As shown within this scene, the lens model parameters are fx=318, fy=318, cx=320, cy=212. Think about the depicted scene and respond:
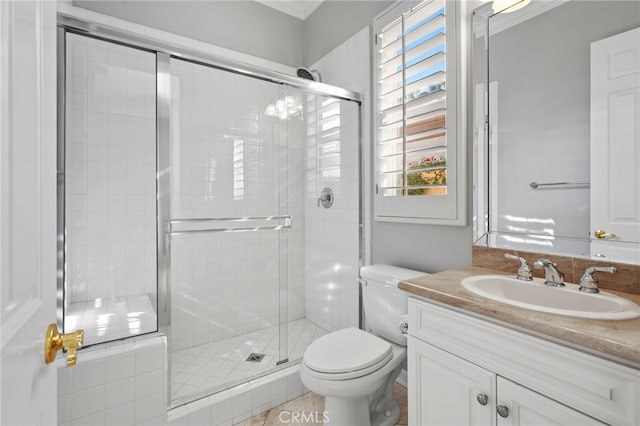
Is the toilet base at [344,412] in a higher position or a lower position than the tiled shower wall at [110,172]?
lower

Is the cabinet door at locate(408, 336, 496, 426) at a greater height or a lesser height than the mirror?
lesser

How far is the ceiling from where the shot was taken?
2634mm

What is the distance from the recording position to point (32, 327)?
0.46 m

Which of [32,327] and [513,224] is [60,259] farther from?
[513,224]

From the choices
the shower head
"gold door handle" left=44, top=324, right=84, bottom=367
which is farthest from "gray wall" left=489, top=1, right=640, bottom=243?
"gold door handle" left=44, top=324, right=84, bottom=367

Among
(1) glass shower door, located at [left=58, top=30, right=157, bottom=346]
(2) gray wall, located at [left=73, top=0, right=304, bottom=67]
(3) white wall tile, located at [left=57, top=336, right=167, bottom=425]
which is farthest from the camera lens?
(2) gray wall, located at [left=73, top=0, right=304, bottom=67]

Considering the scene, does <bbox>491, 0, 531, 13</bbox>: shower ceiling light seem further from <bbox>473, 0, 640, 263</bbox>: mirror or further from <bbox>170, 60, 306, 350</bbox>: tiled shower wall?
<bbox>170, 60, 306, 350</bbox>: tiled shower wall

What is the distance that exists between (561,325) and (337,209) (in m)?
1.61

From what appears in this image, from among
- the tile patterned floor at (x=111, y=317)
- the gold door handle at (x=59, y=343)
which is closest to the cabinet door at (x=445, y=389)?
the gold door handle at (x=59, y=343)

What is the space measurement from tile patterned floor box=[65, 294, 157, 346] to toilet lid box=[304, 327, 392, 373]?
31.7 inches

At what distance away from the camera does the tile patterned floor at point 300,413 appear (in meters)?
1.67

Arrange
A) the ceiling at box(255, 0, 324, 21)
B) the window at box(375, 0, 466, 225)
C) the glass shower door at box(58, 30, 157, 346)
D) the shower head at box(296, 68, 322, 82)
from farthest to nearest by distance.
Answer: the ceiling at box(255, 0, 324, 21) → the shower head at box(296, 68, 322, 82) → the glass shower door at box(58, 30, 157, 346) → the window at box(375, 0, 466, 225)

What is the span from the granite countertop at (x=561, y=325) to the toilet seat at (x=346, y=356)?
1.62 feet

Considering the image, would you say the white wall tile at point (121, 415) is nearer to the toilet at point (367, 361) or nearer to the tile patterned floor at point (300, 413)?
the tile patterned floor at point (300, 413)
